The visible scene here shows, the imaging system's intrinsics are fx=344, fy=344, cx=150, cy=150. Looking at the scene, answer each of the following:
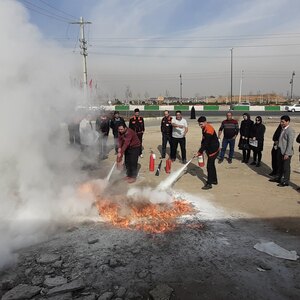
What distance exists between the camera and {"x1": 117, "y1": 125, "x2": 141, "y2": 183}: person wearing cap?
9.08 meters

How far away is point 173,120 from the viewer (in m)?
12.2

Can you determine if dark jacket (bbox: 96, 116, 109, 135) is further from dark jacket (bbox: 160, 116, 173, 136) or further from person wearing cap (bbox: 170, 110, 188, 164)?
person wearing cap (bbox: 170, 110, 188, 164)

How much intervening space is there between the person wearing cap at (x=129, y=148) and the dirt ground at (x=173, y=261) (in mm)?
2481

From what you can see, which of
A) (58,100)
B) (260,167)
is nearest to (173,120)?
(260,167)

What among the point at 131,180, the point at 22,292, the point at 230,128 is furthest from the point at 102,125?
the point at 22,292

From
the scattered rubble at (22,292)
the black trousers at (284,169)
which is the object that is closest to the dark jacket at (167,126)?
the black trousers at (284,169)

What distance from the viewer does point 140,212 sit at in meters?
6.73

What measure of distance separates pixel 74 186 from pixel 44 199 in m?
1.21

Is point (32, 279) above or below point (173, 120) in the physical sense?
below

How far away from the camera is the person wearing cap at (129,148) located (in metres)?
9.08

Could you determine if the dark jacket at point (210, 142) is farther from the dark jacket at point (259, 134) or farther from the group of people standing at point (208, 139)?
the dark jacket at point (259, 134)

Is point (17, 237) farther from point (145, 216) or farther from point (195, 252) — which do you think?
point (195, 252)

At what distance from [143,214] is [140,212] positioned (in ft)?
0.31

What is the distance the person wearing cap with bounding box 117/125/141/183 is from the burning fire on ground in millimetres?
1826
